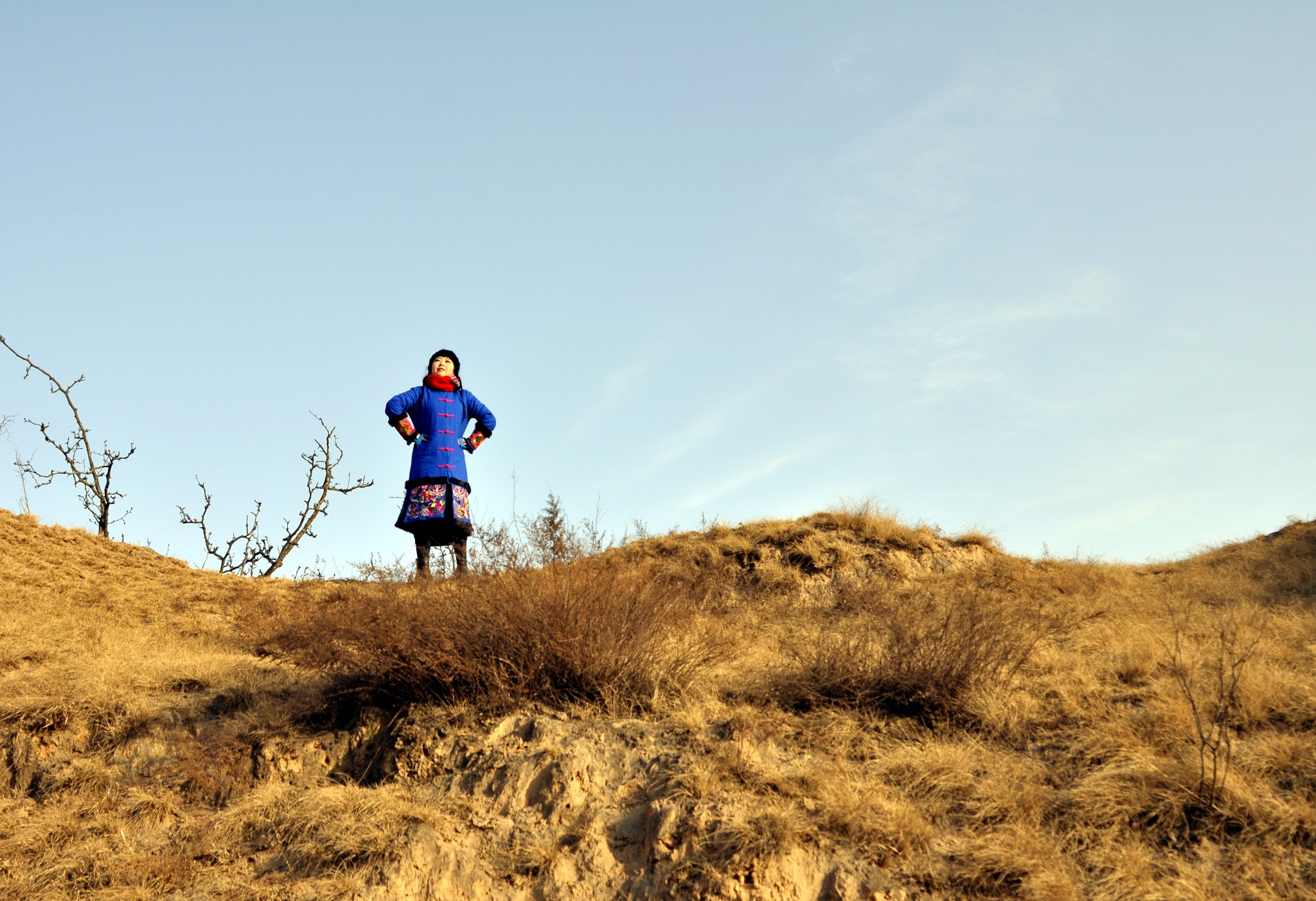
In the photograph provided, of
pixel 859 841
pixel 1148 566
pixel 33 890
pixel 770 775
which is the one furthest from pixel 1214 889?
pixel 1148 566

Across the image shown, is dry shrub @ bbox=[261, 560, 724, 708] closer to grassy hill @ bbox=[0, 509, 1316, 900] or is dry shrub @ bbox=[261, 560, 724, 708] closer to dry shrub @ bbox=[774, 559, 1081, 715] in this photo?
grassy hill @ bbox=[0, 509, 1316, 900]

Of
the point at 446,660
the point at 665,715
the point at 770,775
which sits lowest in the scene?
the point at 770,775

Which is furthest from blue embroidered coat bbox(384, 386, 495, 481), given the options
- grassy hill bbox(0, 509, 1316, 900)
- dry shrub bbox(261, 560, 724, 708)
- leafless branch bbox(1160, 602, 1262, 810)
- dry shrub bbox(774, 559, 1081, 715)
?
leafless branch bbox(1160, 602, 1262, 810)

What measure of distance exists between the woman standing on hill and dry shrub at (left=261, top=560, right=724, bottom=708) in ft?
13.1

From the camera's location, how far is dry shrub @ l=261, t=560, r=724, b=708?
241 inches

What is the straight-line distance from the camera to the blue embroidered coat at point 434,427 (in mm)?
10875

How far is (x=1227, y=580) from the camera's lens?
10.2 metres

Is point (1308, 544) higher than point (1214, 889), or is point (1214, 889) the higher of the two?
point (1308, 544)

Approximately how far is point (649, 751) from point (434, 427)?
634 centimetres

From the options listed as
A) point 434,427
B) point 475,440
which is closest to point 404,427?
point 434,427

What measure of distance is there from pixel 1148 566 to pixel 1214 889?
31.2ft

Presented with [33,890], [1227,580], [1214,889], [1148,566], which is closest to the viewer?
[1214,889]

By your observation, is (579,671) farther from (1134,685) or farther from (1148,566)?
(1148,566)

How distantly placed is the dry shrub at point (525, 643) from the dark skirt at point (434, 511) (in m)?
3.95
